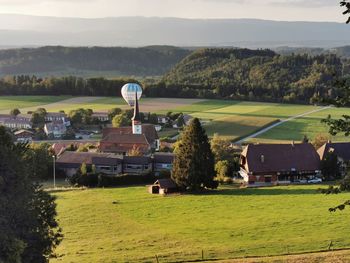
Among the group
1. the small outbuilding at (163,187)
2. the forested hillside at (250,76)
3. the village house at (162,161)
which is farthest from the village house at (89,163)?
the forested hillside at (250,76)

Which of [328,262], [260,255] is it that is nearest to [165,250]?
[260,255]

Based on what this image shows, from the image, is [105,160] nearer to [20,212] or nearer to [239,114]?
[20,212]

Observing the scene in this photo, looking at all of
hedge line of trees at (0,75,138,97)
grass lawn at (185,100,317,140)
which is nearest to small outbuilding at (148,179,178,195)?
grass lawn at (185,100,317,140)

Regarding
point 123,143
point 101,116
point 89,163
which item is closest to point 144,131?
point 123,143

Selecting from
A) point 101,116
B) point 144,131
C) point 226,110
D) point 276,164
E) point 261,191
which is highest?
point 226,110

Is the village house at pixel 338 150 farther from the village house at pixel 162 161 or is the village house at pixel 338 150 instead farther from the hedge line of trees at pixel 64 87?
the hedge line of trees at pixel 64 87

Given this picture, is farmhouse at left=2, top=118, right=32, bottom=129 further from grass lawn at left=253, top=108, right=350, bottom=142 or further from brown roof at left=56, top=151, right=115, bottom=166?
grass lawn at left=253, top=108, right=350, bottom=142

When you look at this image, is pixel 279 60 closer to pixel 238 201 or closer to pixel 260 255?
pixel 238 201
